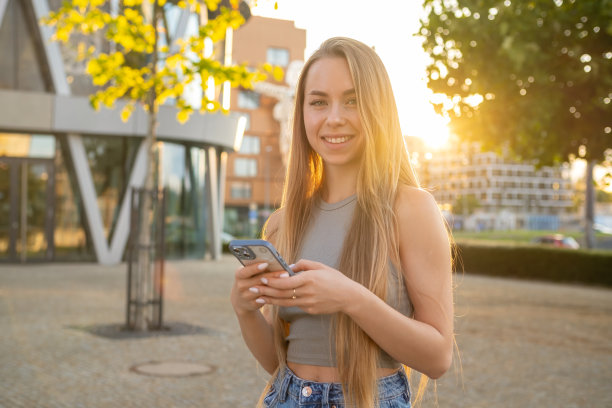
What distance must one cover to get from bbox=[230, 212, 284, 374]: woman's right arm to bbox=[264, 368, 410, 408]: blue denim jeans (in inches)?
6.3

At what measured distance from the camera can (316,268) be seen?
1.90 meters

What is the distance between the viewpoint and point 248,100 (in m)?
78.9

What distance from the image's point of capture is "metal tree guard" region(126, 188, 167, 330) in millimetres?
11008

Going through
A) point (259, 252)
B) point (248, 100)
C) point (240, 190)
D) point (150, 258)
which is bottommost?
point (150, 258)

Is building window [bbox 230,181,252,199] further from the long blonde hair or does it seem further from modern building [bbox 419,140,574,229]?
the long blonde hair

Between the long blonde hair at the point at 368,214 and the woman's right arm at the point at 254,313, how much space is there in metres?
0.06

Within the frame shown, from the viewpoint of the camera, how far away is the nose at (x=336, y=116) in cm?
219

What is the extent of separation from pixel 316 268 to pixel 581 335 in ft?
35.8

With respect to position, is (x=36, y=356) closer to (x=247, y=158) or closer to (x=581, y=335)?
(x=581, y=335)

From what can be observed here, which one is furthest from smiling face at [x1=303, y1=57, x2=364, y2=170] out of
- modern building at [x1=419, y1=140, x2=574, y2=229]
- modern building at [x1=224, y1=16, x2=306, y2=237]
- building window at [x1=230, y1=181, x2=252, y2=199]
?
modern building at [x1=419, y1=140, x2=574, y2=229]

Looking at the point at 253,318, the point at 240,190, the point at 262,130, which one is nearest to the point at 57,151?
the point at 253,318

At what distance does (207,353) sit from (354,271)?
23.9 feet

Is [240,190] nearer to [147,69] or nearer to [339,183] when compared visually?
[147,69]

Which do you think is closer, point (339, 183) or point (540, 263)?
point (339, 183)
